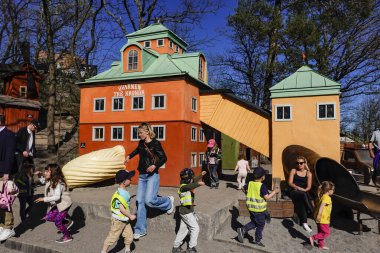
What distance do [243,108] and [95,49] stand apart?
1755 cm

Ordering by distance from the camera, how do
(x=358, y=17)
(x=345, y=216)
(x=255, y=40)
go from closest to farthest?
(x=345, y=216) → (x=358, y=17) → (x=255, y=40)

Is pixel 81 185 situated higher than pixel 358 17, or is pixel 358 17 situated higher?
pixel 358 17

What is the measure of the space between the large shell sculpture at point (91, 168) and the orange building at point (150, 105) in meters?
1.72

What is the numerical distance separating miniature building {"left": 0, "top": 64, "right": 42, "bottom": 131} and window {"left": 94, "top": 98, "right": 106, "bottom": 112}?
13982mm

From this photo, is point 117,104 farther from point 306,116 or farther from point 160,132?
point 306,116

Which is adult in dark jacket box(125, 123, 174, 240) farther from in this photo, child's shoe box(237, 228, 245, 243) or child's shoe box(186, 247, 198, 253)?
child's shoe box(237, 228, 245, 243)

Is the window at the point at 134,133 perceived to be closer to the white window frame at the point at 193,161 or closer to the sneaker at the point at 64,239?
the white window frame at the point at 193,161

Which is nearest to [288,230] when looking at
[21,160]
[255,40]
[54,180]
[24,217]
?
[54,180]

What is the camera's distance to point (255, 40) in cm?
2314

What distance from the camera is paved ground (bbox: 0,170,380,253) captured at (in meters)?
6.35

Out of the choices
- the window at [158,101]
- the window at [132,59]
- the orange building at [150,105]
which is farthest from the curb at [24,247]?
the window at [132,59]

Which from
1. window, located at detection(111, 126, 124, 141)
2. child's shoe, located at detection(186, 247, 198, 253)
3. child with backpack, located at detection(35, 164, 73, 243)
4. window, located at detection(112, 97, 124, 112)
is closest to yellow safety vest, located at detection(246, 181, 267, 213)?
child's shoe, located at detection(186, 247, 198, 253)

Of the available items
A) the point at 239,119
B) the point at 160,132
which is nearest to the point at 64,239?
the point at 160,132

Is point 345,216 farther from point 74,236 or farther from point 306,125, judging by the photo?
point 74,236
